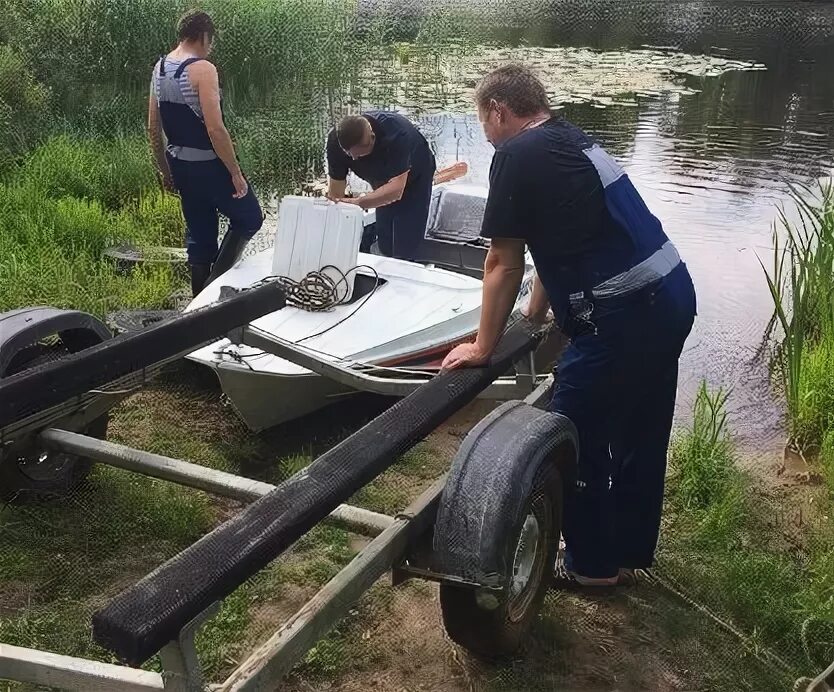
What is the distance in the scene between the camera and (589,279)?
116 inches

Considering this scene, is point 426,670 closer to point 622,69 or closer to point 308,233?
point 308,233

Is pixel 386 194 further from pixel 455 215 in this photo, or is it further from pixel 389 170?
pixel 455 215

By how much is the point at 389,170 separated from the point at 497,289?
3192 millimetres

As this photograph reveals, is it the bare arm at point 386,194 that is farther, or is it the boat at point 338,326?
the bare arm at point 386,194

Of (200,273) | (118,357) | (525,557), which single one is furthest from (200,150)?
(525,557)

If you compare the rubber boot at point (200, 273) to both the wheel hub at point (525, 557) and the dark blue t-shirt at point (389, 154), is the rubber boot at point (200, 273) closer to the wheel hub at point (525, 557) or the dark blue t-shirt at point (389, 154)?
the dark blue t-shirt at point (389, 154)

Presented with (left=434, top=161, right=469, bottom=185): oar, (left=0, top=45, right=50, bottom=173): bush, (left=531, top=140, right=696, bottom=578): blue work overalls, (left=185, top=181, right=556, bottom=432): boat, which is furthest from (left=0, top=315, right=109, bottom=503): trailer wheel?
(left=0, top=45, right=50, bottom=173): bush

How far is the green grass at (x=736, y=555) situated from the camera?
11.0 ft

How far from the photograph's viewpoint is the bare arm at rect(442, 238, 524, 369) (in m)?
2.96

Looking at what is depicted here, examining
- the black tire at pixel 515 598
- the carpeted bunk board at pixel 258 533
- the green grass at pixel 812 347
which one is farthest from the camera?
the green grass at pixel 812 347

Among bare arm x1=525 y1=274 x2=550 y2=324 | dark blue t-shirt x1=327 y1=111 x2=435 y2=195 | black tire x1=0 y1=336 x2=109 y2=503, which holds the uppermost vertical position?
dark blue t-shirt x1=327 y1=111 x2=435 y2=195

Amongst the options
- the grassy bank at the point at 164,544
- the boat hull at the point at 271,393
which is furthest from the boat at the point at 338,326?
the grassy bank at the point at 164,544

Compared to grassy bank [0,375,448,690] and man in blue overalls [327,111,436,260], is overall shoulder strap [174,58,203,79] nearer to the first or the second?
man in blue overalls [327,111,436,260]

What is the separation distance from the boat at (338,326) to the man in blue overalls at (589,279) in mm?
769
